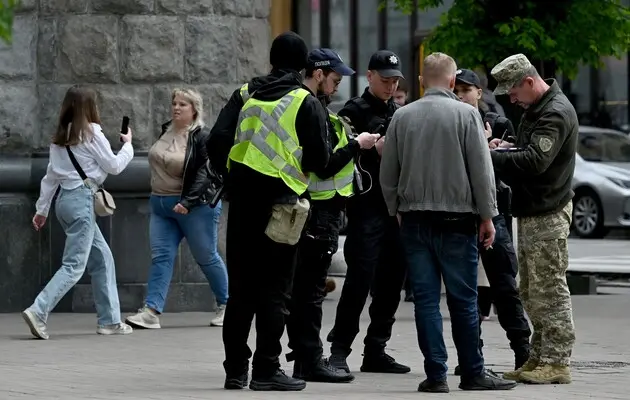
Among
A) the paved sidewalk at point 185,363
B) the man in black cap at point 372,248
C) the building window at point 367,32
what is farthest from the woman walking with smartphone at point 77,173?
the building window at point 367,32

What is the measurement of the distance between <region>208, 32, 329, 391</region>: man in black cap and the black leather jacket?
3385 mm

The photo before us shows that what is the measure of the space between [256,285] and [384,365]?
138cm

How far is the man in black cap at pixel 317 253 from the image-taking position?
9773mm

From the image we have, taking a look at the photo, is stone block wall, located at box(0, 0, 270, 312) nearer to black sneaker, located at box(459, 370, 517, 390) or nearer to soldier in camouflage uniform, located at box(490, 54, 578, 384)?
soldier in camouflage uniform, located at box(490, 54, 578, 384)

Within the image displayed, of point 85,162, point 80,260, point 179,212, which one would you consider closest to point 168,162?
point 179,212

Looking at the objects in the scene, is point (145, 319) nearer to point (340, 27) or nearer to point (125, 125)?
point (125, 125)

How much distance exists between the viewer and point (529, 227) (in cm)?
962

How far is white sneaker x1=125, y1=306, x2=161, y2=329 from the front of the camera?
1285 centimetres

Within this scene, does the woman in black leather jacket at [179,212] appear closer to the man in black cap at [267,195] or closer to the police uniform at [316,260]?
the police uniform at [316,260]

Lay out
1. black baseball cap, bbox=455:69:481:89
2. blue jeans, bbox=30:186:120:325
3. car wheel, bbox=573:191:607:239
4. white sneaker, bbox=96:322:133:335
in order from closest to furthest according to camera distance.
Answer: black baseball cap, bbox=455:69:481:89 → blue jeans, bbox=30:186:120:325 → white sneaker, bbox=96:322:133:335 → car wheel, bbox=573:191:607:239

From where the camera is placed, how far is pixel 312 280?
982 centimetres

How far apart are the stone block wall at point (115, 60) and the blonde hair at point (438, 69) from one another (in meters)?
4.89

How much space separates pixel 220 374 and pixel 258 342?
2.94 feet

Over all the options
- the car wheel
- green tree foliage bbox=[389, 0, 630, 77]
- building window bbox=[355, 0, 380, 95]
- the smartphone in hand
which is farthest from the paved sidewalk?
building window bbox=[355, 0, 380, 95]
